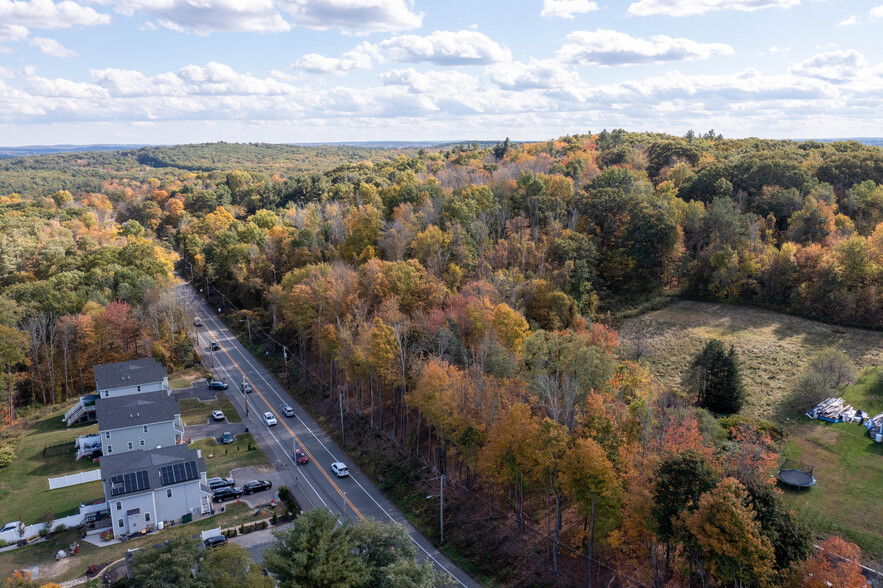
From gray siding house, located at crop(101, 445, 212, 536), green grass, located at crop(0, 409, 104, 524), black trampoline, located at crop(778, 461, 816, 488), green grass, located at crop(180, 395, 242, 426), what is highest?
black trampoline, located at crop(778, 461, 816, 488)

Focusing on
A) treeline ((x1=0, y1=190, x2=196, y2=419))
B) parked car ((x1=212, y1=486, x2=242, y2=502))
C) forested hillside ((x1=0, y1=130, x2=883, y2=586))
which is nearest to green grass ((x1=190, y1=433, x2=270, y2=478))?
parked car ((x1=212, y1=486, x2=242, y2=502))

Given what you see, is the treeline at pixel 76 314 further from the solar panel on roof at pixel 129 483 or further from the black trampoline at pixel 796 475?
the black trampoline at pixel 796 475

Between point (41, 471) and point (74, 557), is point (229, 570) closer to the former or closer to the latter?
point (74, 557)

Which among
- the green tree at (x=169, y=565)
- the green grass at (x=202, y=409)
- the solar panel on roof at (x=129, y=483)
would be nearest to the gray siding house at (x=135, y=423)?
the green grass at (x=202, y=409)

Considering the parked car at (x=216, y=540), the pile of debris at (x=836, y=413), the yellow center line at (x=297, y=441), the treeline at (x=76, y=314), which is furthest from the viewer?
the treeline at (x=76, y=314)

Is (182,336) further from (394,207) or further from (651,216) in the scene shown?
(651,216)

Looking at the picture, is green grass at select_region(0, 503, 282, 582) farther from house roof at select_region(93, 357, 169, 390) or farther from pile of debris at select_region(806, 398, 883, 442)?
pile of debris at select_region(806, 398, 883, 442)

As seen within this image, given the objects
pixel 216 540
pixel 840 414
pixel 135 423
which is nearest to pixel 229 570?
pixel 216 540
